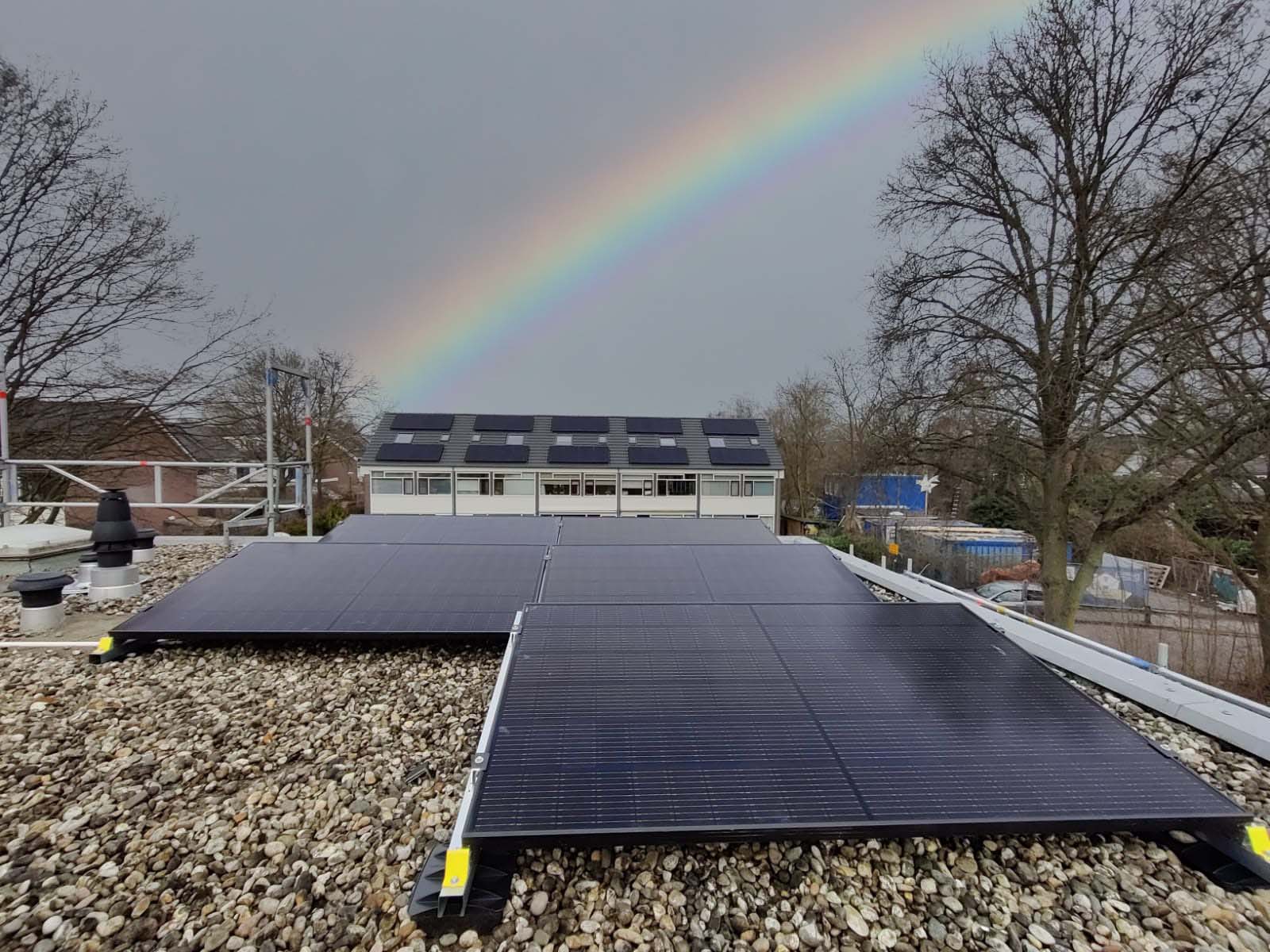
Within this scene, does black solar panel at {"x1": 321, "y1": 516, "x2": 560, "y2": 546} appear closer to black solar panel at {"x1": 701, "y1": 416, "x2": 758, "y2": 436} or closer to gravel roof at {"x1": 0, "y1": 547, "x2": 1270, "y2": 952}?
gravel roof at {"x1": 0, "y1": 547, "x2": 1270, "y2": 952}

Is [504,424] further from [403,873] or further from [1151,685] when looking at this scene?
[403,873]

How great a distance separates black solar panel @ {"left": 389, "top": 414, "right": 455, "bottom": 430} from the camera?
30453 mm

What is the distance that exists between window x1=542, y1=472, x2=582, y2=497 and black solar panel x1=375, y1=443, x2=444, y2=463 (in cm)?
571

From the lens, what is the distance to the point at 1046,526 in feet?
38.9

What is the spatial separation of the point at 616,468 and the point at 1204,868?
26.3 meters

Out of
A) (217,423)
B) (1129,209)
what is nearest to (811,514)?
(1129,209)

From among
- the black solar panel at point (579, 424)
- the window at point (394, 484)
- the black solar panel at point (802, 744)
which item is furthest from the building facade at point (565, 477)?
the black solar panel at point (802, 744)

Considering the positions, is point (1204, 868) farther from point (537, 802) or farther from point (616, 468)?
point (616, 468)

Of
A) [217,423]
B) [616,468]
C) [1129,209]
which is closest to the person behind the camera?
[1129,209]

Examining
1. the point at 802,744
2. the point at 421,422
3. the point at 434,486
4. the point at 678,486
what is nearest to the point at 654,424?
the point at 678,486

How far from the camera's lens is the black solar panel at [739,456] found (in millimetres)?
28828

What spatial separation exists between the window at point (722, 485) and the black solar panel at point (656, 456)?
1.47 meters

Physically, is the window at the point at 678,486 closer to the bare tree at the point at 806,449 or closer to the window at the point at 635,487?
the window at the point at 635,487

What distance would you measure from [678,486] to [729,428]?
5364 mm
